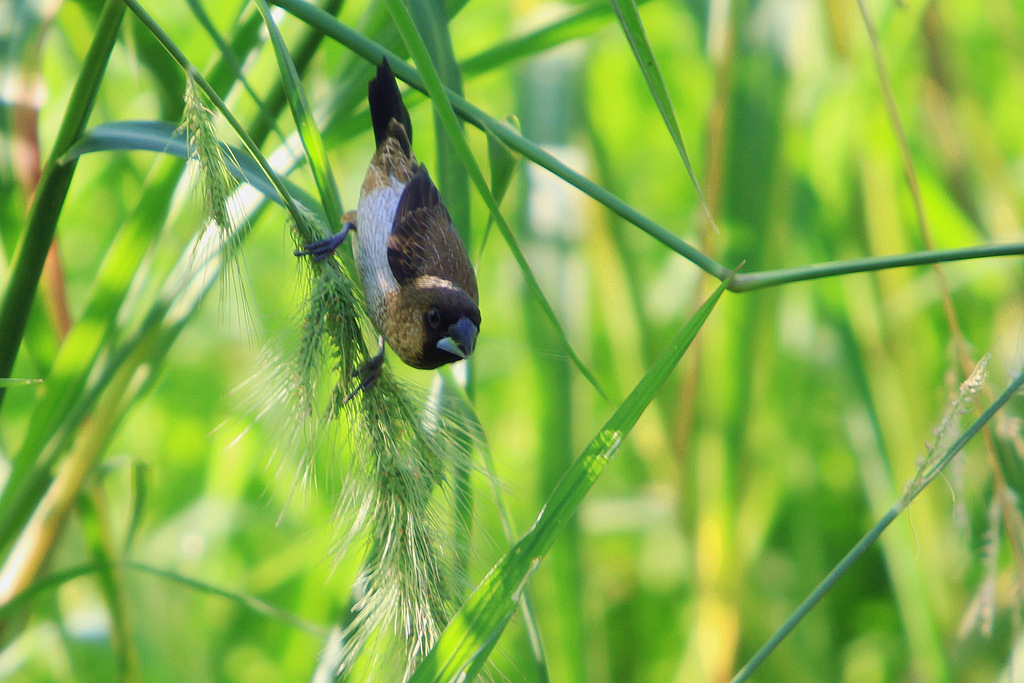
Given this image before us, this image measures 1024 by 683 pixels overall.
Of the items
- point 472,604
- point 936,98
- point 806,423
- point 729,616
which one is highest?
point 936,98

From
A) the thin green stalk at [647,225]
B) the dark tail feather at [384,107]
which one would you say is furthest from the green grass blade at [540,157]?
the dark tail feather at [384,107]

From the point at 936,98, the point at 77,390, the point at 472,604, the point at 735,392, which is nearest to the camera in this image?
the point at 472,604

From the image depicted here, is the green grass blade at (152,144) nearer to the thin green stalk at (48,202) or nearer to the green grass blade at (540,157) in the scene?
the thin green stalk at (48,202)

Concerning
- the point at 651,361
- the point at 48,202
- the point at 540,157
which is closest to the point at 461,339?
the point at 540,157

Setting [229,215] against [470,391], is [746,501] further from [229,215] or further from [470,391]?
[229,215]

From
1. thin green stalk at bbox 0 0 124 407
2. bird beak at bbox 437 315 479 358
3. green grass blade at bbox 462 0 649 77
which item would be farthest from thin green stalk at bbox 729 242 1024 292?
thin green stalk at bbox 0 0 124 407

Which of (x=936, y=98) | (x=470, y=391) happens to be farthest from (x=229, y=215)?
(x=936, y=98)
